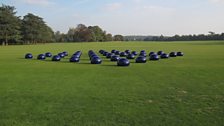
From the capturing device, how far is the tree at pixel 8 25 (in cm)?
8825

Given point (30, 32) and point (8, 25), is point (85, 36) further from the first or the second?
point (8, 25)

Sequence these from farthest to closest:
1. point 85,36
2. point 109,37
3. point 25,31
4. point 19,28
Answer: point 109,37 < point 85,36 < point 25,31 < point 19,28

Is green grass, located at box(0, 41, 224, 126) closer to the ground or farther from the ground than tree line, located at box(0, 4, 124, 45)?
closer to the ground

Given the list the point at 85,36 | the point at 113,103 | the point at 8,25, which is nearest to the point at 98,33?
the point at 85,36

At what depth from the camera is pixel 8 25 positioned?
88750 millimetres

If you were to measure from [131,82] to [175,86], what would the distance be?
94.7 inches

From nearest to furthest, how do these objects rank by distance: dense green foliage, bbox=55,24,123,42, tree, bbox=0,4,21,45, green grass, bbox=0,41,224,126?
1. green grass, bbox=0,41,224,126
2. tree, bbox=0,4,21,45
3. dense green foliage, bbox=55,24,123,42

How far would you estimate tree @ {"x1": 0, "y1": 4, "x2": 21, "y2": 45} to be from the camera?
290 ft

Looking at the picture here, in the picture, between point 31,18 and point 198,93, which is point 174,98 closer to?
point 198,93

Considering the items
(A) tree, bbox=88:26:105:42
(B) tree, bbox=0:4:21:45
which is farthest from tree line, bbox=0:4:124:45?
(A) tree, bbox=88:26:105:42

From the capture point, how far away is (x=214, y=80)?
14406 mm

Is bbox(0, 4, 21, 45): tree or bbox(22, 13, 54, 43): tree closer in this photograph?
bbox(0, 4, 21, 45): tree

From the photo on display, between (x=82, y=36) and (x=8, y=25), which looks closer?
(x=8, y=25)

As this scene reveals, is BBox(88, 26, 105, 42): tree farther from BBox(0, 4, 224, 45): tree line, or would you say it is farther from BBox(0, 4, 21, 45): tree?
BBox(0, 4, 21, 45): tree
